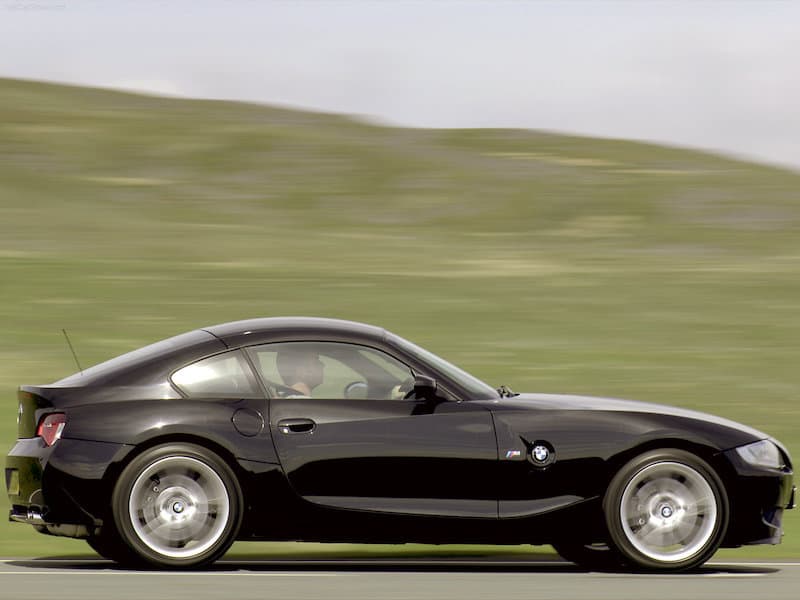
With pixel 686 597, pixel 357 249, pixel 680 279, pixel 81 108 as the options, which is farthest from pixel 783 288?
pixel 81 108

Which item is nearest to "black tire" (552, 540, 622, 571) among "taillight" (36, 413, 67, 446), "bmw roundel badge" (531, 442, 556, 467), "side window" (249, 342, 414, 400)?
"bmw roundel badge" (531, 442, 556, 467)

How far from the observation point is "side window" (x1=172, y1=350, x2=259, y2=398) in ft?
25.0

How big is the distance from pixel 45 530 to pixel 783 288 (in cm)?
1614

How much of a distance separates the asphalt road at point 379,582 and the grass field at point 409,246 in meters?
1.43

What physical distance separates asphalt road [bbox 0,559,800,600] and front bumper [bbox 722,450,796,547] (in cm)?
21

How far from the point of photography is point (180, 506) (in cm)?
745

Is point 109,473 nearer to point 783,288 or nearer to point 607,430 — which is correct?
point 607,430

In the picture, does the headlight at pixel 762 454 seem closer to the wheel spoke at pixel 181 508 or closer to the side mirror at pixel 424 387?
the side mirror at pixel 424 387

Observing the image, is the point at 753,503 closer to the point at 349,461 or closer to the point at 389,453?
the point at 389,453

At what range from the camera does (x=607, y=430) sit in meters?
7.70

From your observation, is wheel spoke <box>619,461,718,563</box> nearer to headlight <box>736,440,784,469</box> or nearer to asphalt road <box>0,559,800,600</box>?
asphalt road <box>0,559,800,600</box>

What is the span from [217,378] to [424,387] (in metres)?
1.06

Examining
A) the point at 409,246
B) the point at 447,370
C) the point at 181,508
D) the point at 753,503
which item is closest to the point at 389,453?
the point at 447,370

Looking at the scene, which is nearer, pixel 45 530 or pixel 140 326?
pixel 45 530
